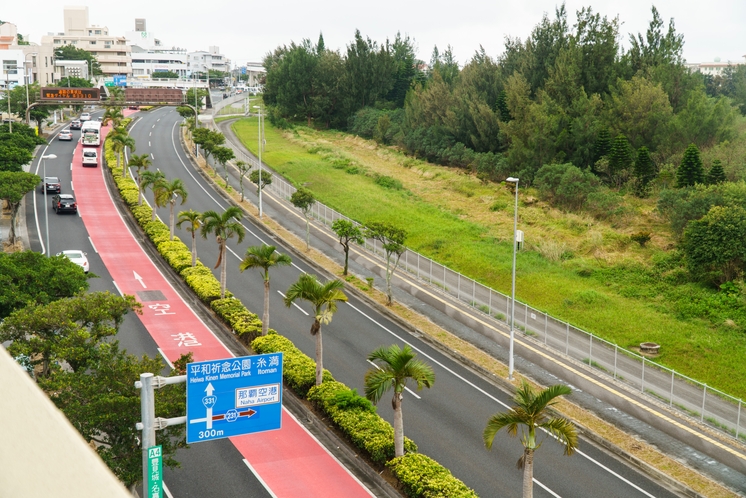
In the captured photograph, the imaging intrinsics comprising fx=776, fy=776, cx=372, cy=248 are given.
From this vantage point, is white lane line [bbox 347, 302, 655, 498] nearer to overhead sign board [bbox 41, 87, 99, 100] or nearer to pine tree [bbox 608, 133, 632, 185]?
pine tree [bbox 608, 133, 632, 185]

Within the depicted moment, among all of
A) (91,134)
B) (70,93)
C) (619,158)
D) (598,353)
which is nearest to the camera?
(598,353)

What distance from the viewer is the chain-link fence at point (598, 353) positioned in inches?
1061

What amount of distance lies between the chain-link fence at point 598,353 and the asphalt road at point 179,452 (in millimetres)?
14978

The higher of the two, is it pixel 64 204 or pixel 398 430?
pixel 64 204

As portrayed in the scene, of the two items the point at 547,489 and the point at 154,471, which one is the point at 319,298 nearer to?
the point at 547,489

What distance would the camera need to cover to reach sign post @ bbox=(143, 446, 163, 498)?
51.4 feet

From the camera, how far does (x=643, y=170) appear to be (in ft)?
197

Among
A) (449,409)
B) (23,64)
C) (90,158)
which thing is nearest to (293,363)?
(449,409)

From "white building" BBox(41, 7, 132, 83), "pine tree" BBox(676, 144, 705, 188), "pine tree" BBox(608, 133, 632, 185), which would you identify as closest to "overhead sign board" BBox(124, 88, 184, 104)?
"pine tree" BBox(608, 133, 632, 185)

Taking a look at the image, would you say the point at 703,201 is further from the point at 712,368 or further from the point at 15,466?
the point at 15,466

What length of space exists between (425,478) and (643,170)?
4454 centimetres

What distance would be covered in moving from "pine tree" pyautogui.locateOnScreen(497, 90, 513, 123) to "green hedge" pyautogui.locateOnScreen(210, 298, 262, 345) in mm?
48072

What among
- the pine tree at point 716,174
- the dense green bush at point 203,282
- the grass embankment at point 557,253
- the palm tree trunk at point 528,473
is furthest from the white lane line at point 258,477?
the pine tree at point 716,174

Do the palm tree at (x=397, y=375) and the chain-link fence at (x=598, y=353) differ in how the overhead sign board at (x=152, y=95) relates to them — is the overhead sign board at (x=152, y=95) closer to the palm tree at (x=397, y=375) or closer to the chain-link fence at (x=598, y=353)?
Answer: the chain-link fence at (x=598, y=353)
